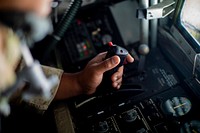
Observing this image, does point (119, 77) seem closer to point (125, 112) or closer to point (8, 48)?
point (125, 112)

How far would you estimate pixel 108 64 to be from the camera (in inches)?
58.2

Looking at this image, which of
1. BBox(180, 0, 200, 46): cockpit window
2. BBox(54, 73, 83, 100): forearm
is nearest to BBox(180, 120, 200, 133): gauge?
BBox(180, 0, 200, 46): cockpit window

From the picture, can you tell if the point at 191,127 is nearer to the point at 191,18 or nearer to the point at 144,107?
the point at 144,107

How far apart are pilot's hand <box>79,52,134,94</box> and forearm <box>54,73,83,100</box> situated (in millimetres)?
34

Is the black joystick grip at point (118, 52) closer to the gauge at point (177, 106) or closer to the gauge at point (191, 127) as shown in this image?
the gauge at point (177, 106)

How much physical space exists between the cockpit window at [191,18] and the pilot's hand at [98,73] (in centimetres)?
31

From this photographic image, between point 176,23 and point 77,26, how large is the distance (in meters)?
0.65

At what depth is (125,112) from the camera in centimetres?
153

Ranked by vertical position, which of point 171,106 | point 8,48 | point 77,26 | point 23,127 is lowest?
point 23,127

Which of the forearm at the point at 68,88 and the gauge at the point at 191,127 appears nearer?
the gauge at the point at 191,127

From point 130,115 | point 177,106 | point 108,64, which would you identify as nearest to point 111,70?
point 108,64

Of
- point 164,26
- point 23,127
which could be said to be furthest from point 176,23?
point 23,127

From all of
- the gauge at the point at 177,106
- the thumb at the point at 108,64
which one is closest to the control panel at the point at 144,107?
the gauge at the point at 177,106

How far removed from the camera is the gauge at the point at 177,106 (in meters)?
1.49
